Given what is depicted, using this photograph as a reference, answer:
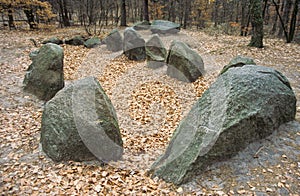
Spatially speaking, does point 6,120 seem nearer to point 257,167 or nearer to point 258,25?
point 257,167

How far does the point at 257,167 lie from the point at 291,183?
1.38 ft

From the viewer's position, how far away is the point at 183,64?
787 cm

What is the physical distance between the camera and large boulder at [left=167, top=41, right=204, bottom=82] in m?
7.82

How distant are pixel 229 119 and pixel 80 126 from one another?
91.6 inches

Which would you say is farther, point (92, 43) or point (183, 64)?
point (92, 43)

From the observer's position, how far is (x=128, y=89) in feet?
25.2

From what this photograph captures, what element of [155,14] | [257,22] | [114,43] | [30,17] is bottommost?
[114,43]

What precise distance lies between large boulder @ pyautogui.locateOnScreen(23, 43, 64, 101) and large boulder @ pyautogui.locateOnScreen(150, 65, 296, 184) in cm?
405

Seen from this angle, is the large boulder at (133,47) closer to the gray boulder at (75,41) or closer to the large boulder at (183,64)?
the large boulder at (183,64)

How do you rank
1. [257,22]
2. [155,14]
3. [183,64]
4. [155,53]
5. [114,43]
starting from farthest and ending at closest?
[155,14], [114,43], [155,53], [257,22], [183,64]

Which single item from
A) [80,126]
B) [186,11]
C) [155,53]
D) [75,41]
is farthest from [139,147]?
[186,11]

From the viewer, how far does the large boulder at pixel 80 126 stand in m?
3.67

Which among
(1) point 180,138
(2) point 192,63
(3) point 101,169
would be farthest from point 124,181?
(2) point 192,63

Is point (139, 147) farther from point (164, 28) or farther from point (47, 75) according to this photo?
point (164, 28)
